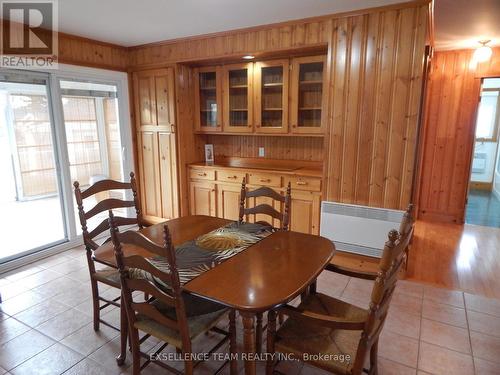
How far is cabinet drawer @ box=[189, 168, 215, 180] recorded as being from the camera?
4.11 m

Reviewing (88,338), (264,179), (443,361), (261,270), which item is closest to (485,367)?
(443,361)

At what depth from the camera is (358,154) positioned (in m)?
3.07

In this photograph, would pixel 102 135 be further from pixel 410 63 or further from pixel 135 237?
pixel 410 63

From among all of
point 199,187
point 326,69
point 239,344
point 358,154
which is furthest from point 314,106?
point 239,344

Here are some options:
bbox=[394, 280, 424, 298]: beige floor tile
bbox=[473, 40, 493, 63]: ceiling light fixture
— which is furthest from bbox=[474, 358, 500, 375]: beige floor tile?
bbox=[473, 40, 493, 63]: ceiling light fixture

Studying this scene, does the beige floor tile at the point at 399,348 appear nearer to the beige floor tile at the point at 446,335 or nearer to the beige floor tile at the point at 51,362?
the beige floor tile at the point at 446,335

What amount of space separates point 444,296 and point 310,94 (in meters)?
2.32

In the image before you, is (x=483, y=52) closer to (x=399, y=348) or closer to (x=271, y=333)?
(x=399, y=348)

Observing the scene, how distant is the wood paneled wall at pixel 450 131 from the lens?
179 inches

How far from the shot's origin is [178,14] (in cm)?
296

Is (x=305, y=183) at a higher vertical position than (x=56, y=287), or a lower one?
higher

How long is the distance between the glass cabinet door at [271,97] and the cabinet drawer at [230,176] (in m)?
0.57

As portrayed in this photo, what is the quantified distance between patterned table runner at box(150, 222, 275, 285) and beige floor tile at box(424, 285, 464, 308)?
164 cm

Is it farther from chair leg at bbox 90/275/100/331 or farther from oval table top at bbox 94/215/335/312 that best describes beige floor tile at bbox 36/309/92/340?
oval table top at bbox 94/215/335/312
